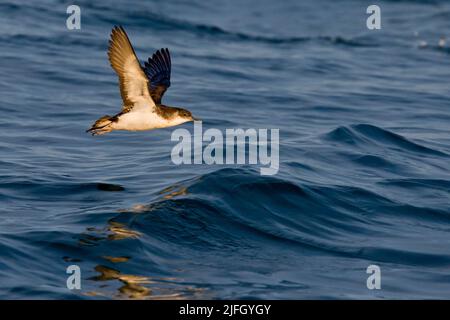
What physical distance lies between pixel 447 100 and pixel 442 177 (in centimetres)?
543

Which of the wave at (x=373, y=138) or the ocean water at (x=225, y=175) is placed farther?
the wave at (x=373, y=138)

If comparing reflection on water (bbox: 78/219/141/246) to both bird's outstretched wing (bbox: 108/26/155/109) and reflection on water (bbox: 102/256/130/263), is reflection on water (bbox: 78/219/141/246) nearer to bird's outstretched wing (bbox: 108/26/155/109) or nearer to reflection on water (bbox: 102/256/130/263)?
reflection on water (bbox: 102/256/130/263)

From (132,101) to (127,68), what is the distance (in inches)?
21.1

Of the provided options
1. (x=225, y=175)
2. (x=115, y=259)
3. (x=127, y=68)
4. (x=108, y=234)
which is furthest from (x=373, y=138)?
(x=115, y=259)

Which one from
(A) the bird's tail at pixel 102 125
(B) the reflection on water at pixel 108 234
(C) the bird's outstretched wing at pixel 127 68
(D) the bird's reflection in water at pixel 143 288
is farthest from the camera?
(A) the bird's tail at pixel 102 125

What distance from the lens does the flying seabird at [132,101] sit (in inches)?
386

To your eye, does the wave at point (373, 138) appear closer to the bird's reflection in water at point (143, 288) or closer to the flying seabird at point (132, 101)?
the flying seabird at point (132, 101)

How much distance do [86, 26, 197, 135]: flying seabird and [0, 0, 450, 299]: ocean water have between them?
2.87ft

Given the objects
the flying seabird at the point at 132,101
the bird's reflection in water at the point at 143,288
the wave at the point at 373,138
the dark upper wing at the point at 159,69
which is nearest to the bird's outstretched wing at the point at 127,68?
the flying seabird at the point at 132,101

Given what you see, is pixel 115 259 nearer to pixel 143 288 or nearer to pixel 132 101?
pixel 143 288

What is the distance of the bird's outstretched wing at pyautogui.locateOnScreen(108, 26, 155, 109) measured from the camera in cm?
972

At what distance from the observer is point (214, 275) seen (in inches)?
356

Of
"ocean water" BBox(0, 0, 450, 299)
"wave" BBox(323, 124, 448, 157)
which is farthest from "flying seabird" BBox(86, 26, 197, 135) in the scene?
"wave" BBox(323, 124, 448, 157)

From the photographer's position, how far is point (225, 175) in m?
11.5
